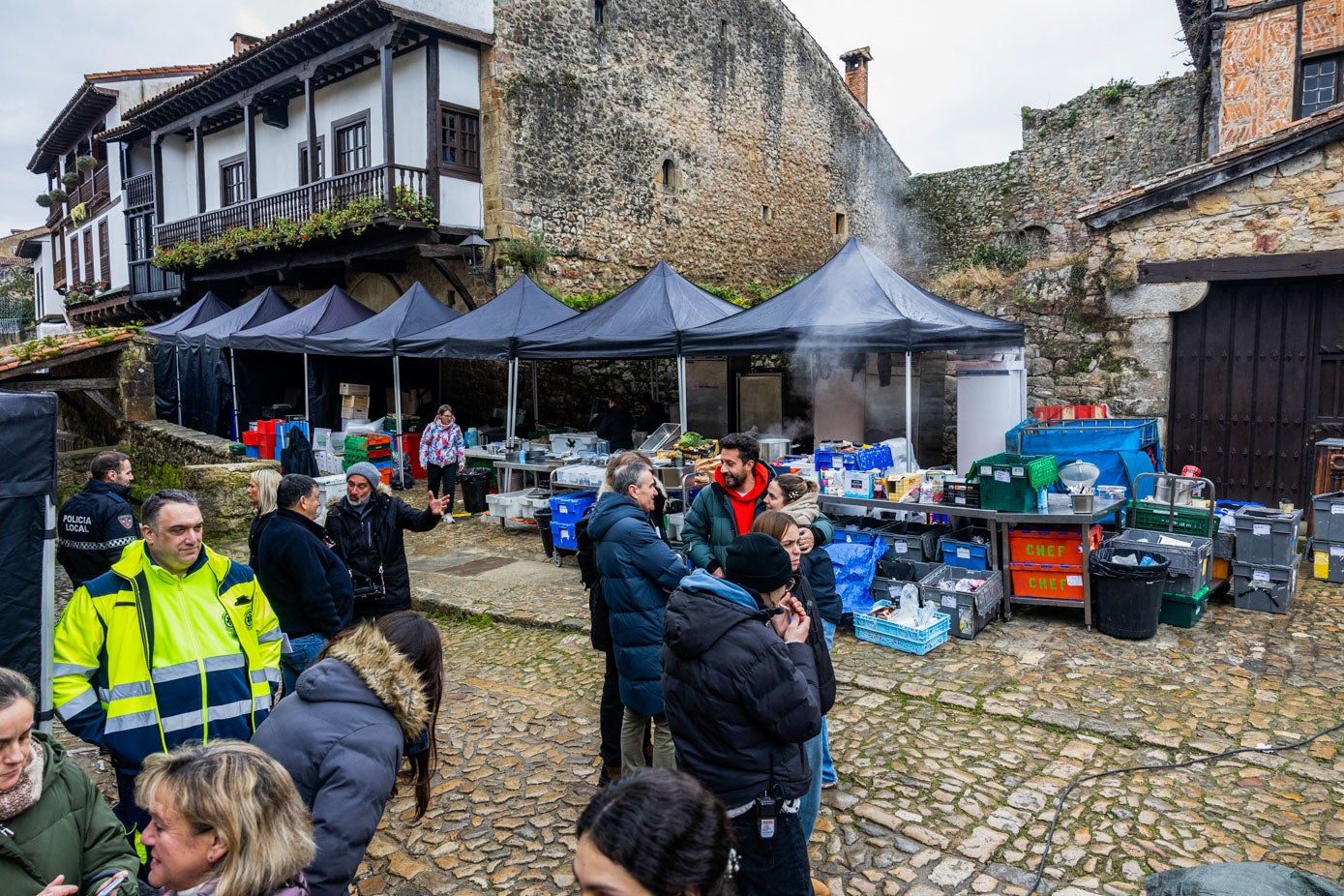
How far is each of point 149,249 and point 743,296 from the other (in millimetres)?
16416

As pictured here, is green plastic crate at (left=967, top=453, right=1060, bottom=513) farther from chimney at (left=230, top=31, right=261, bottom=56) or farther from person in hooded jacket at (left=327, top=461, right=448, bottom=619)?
chimney at (left=230, top=31, right=261, bottom=56)

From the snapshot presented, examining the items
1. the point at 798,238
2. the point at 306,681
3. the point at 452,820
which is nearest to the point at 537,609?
the point at 452,820

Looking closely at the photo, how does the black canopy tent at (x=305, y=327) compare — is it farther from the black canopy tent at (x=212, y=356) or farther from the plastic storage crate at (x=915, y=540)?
the plastic storage crate at (x=915, y=540)

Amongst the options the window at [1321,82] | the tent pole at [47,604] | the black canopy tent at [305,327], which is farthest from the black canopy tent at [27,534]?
the window at [1321,82]

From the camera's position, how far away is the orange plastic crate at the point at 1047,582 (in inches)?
245

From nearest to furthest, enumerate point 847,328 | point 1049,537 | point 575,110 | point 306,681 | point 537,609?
point 306,681
point 1049,537
point 537,609
point 847,328
point 575,110

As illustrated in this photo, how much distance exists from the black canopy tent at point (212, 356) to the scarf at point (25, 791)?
14684 mm

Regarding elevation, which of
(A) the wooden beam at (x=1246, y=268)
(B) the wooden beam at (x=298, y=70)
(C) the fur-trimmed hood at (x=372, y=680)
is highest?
(B) the wooden beam at (x=298, y=70)

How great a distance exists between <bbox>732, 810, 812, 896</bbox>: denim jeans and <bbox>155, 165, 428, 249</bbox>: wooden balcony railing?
13346mm

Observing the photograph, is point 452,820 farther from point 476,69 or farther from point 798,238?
point 798,238

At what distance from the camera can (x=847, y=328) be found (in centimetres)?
794

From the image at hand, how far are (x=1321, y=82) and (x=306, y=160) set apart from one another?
57.1ft

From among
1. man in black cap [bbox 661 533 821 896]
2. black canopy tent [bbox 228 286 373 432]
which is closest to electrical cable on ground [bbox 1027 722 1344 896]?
man in black cap [bbox 661 533 821 896]

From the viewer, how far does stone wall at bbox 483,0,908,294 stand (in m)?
15.1
